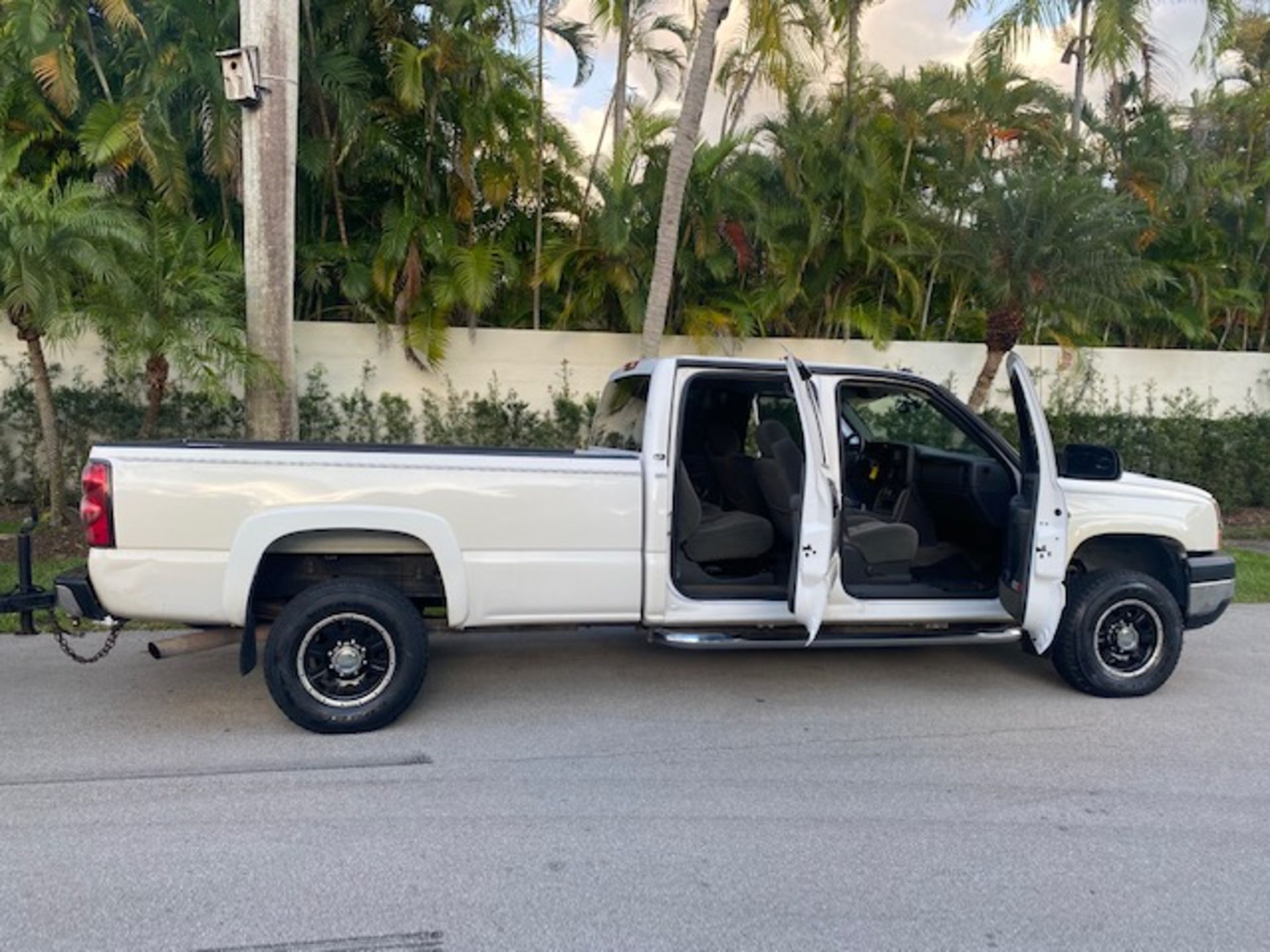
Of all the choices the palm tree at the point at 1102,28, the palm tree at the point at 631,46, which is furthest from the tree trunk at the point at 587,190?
the palm tree at the point at 1102,28

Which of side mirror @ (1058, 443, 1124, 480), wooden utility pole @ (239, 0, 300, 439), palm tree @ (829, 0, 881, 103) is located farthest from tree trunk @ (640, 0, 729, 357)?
side mirror @ (1058, 443, 1124, 480)

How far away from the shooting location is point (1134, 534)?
549 centimetres

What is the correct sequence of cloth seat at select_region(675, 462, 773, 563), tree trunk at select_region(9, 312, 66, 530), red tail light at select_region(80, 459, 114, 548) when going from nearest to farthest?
red tail light at select_region(80, 459, 114, 548), cloth seat at select_region(675, 462, 773, 563), tree trunk at select_region(9, 312, 66, 530)

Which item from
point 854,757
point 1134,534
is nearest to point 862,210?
point 1134,534

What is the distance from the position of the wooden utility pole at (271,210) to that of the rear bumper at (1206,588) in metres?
7.03

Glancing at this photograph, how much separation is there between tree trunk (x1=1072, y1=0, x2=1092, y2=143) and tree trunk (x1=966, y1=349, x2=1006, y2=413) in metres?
3.36

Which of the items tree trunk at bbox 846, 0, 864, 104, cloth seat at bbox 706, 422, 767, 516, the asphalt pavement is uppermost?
tree trunk at bbox 846, 0, 864, 104

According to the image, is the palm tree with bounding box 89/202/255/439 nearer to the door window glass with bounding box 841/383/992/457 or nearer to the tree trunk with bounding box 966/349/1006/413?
the door window glass with bounding box 841/383/992/457

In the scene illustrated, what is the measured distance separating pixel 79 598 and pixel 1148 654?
573 centimetres

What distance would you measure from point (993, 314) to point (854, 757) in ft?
27.5

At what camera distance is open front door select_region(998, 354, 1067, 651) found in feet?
16.4

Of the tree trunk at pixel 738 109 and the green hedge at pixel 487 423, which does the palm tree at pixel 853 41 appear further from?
the green hedge at pixel 487 423

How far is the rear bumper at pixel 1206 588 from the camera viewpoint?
5.53 metres

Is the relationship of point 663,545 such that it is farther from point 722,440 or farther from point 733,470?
point 722,440
